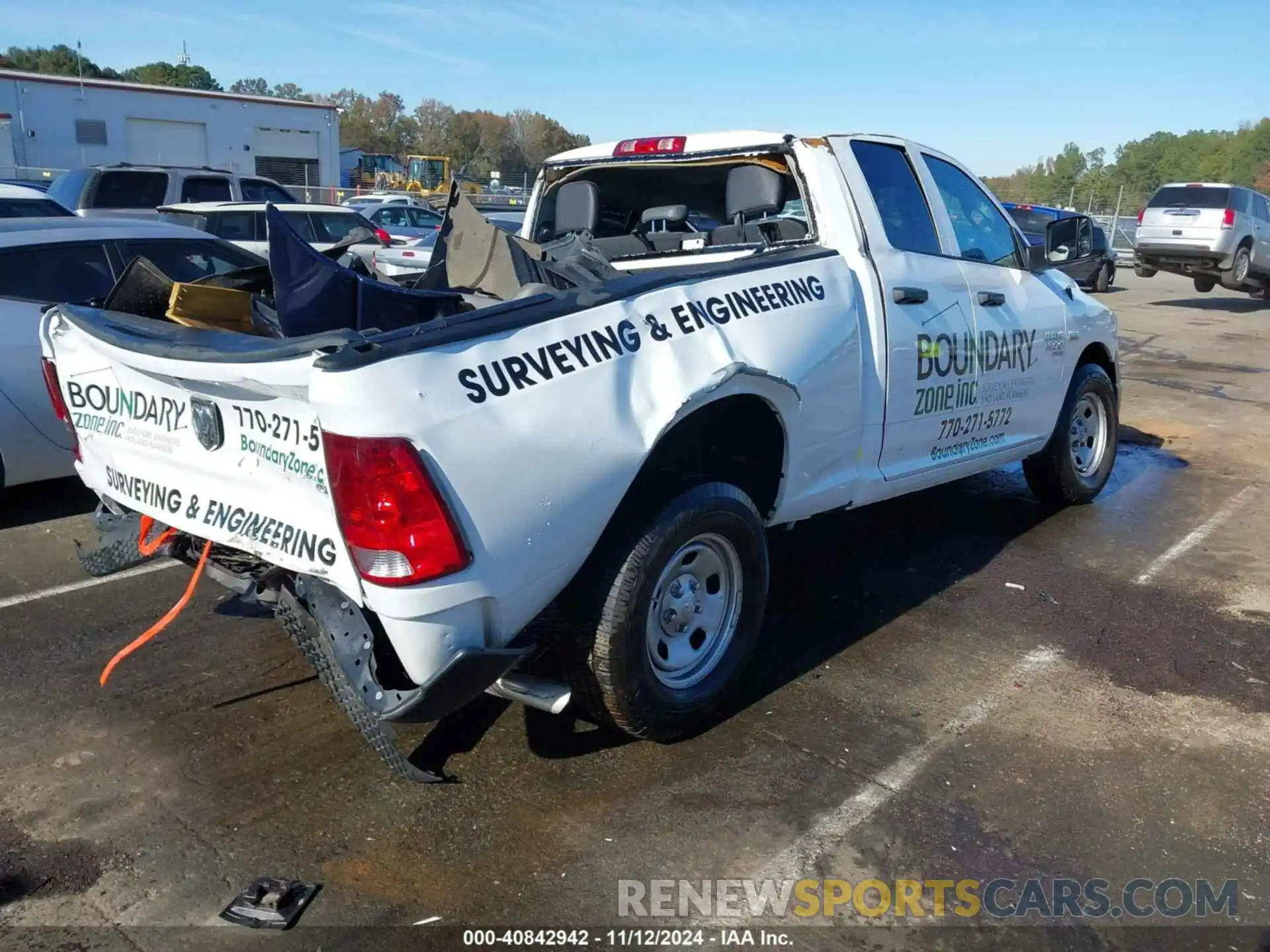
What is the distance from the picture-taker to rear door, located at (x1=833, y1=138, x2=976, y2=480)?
4.36 meters

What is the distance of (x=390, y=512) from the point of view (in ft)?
8.70

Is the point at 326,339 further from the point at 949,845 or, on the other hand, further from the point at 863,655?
the point at 863,655

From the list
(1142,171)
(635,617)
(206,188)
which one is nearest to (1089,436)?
(635,617)

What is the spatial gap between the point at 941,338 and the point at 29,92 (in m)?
38.0

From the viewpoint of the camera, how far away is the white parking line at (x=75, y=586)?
4.67 m

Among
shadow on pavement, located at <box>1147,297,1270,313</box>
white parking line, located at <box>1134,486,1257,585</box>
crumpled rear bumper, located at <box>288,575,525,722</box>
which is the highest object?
crumpled rear bumper, located at <box>288,575,525,722</box>

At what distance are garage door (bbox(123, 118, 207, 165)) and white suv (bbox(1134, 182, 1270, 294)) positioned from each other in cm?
3158

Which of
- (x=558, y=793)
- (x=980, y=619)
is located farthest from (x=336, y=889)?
(x=980, y=619)

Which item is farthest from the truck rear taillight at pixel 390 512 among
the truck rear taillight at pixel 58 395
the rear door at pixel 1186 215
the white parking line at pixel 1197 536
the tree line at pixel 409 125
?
the tree line at pixel 409 125

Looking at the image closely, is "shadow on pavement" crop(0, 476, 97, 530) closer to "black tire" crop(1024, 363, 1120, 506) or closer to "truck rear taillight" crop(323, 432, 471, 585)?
"truck rear taillight" crop(323, 432, 471, 585)

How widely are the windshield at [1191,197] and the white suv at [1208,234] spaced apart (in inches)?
0.5

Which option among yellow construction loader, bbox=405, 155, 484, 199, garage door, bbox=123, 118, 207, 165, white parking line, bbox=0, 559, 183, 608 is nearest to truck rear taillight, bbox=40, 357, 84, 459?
white parking line, bbox=0, 559, 183, 608

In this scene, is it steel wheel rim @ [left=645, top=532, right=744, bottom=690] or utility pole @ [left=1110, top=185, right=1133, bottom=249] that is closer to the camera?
steel wheel rim @ [left=645, top=532, right=744, bottom=690]

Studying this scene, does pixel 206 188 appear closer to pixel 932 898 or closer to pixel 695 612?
pixel 695 612
